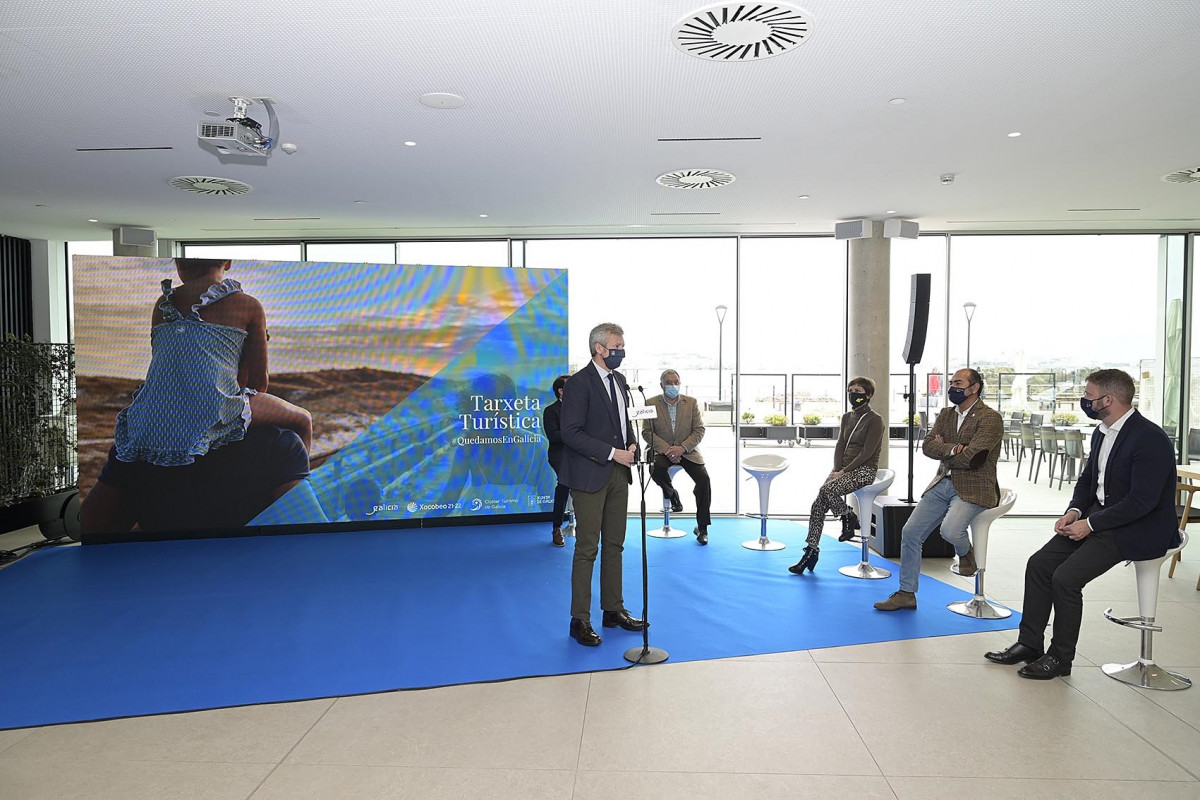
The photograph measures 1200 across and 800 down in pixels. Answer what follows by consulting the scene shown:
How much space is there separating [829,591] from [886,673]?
1.52 meters

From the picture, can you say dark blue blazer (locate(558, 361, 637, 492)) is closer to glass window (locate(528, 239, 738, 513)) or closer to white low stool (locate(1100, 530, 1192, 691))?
white low stool (locate(1100, 530, 1192, 691))

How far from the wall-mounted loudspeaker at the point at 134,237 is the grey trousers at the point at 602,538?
668 centimetres

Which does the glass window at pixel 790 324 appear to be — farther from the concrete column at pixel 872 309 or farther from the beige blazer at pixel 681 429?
the beige blazer at pixel 681 429

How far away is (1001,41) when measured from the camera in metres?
3.76

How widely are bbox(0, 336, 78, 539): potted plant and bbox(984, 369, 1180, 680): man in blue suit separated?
25.6 ft

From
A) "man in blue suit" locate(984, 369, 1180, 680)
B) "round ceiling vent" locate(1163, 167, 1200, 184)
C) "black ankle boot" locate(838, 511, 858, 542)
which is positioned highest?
"round ceiling vent" locate(1163, 167, 1200, 184)

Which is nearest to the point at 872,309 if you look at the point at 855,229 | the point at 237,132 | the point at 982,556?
the point at 855,229

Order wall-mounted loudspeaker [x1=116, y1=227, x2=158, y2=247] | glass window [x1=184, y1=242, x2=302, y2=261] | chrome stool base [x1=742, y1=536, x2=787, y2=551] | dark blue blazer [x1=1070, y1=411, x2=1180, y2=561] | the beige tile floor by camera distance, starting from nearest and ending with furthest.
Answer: the beige tile floor, dark blue blazer [x1=1070, y1=411, x2=1180, y2=561], chrome stool base [x1=742, y1=536, x2=787, y2=551], wall-mounted loudspeaker [x1=116, y1=227, x2=158, y2=247], glass window [x1=184, y1=242, x2=302, y2=261]

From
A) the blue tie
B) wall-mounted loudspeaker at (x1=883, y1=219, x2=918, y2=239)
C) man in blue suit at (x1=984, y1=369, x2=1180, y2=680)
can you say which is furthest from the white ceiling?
man in blue suit at (x1=984, y1=369, x2=1180, y2=680)

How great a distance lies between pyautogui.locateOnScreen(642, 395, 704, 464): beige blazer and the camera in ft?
24.4

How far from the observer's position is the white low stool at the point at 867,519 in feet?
19.7

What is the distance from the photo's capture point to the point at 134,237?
28.0 ft

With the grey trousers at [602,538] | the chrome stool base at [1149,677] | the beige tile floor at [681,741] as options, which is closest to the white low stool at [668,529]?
the grey trousers at [602,538]

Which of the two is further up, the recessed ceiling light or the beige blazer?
the recessed ceiling light
